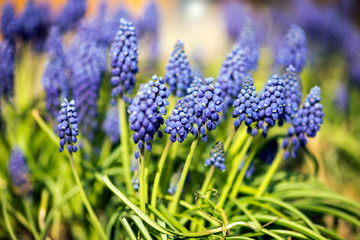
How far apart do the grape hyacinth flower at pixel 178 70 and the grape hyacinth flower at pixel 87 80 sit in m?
0.90

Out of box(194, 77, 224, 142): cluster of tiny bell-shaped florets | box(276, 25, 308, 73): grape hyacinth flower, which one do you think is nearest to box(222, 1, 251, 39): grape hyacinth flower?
box(276, 25, 308, 73): grape hyacinth flower

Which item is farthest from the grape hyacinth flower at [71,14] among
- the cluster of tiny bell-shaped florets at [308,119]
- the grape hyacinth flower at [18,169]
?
the cluster of tiny bell-shaped florets at [308,119]

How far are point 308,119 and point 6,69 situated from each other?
3.05 m

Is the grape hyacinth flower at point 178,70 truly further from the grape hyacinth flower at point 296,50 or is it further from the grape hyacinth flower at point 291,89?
the grape hyacinth flower at point 296,50

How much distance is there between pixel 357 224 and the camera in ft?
7.47

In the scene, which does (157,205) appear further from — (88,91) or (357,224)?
(357,224)

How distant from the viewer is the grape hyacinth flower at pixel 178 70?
2.17 m

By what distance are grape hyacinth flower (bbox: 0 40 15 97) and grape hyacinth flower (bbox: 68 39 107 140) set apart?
2.57ft

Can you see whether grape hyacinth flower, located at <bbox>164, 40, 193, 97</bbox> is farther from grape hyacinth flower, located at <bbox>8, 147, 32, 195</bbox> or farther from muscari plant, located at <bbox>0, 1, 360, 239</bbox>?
grape hyacinth flower, located at <bbox>8, 147, 32, 195</bbox>

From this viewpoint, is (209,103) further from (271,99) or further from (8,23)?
(8,23)

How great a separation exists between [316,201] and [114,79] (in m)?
2.12

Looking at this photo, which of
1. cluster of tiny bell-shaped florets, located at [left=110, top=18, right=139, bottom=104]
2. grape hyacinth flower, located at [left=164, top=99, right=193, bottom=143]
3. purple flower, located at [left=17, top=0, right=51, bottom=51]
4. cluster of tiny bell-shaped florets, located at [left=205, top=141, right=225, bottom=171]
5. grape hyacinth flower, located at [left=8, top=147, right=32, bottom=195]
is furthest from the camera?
purple flower, located at [left=17, top=0, right=51, bottom=51]

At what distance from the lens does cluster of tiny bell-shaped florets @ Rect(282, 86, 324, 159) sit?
205 cm

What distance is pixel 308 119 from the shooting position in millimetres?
2098
